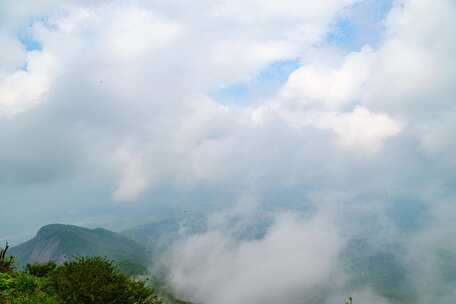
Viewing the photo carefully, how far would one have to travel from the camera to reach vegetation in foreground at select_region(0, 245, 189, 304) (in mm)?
24031

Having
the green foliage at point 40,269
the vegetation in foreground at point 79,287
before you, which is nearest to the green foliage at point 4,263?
the green foliage at point 40,269

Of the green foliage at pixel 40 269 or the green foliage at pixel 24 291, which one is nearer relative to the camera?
the green foliage at pixel 24 291

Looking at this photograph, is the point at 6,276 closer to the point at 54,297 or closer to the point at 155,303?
the point at 54,297

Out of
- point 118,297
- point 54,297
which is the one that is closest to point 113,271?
point 118,297

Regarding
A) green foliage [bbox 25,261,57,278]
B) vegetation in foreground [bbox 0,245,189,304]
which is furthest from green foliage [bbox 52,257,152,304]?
green foliage [bbox 25,261,57,278]

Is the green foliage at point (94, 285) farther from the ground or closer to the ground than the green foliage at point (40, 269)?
closer to the ground

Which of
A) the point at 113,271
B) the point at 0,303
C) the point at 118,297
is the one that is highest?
the point at 113,271

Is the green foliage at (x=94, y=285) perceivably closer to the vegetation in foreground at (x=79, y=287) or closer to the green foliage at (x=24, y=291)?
the vegetation in foreground at (x=79, y=287)

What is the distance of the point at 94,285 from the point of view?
24.5 meters

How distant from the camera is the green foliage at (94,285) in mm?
24172

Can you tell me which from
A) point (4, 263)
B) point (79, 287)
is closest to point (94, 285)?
point (79, 287)

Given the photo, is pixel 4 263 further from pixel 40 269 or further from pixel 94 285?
pixel 94 285

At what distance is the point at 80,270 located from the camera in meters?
25.9

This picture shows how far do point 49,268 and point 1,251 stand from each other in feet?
16.9
